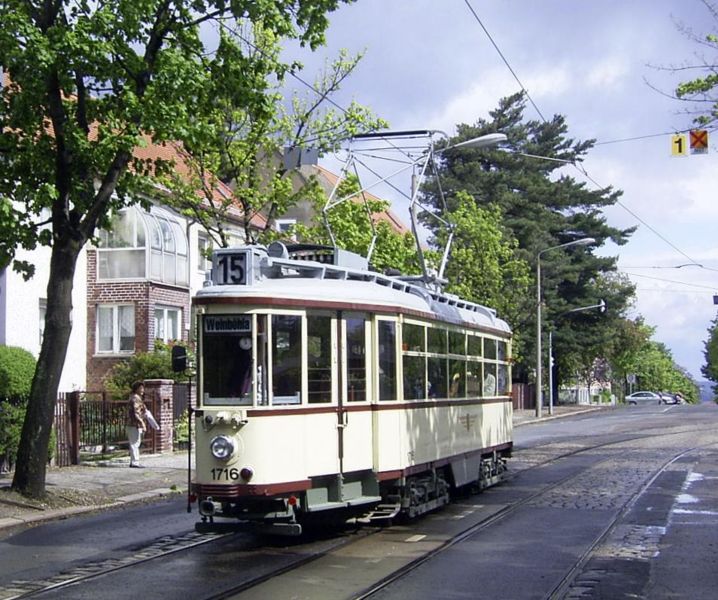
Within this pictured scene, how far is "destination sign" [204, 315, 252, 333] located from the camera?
11188 millimetres

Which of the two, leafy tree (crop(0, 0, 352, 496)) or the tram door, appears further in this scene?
leafy tree (crop(0, 0, 352, 496))

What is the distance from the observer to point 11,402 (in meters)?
19.0

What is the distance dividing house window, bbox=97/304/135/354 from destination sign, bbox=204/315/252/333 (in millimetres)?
21422

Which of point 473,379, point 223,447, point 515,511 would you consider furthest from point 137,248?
point 223,447

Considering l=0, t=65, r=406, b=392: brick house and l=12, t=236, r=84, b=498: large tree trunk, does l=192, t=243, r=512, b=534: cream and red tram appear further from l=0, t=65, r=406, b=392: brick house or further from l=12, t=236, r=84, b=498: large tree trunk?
l=0, t=65, r=406, b=392: brick house

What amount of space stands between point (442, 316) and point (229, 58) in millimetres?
5085

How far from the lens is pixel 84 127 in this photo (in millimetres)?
15734

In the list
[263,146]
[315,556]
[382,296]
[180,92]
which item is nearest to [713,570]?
[315,556]

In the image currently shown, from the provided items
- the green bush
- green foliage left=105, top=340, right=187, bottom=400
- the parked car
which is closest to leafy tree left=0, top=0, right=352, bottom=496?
the green bush

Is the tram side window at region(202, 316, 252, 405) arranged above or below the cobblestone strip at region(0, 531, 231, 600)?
above

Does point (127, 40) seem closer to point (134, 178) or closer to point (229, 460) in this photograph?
point (134, 178)

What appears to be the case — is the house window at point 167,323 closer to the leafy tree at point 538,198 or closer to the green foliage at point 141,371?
the green foliage at point 141,371

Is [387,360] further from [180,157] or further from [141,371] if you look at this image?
[141,371]

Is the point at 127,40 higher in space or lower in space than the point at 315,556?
higher
